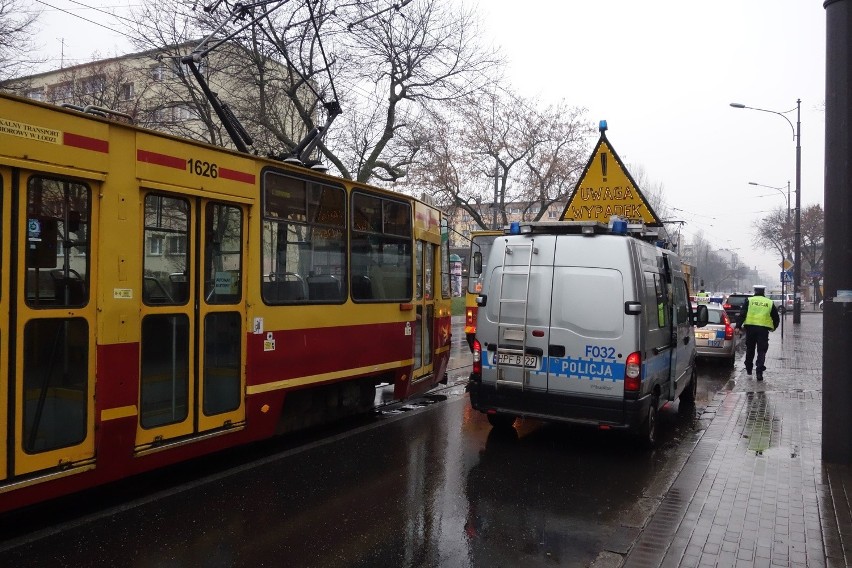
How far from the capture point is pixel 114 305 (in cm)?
516

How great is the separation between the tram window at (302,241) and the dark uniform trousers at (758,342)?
1013 centimetres

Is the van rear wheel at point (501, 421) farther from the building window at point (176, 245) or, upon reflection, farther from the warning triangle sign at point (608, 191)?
the warning triangle sign at point (608, 191)

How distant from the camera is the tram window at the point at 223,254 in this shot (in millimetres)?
6035

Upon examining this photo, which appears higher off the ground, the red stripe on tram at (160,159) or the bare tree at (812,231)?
the bare tree at (812,231)

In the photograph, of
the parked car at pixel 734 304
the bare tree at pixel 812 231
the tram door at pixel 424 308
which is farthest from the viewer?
the bare tree at pixel 812 231

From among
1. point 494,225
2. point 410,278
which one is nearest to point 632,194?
point 410,278

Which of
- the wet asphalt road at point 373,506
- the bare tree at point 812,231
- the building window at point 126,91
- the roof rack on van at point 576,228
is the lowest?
the wet asphalt road at point 373,506

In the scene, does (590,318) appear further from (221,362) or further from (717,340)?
(717,340)

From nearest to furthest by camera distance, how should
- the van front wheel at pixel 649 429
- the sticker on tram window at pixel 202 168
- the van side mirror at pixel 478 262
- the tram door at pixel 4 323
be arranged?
1. the tram door at pixel 4 323
2. the sticker on tram window at pixel 202 168
3. the van front wheel at pixel 649 429
4. the van side mirror at pixel 478 262

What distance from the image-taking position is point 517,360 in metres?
7.47

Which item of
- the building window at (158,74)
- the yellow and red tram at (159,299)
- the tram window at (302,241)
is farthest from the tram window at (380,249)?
the building window at (158,74)

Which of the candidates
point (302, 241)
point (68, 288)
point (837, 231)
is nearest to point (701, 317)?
point (837, 231)

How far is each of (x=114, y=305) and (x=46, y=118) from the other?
55.6 inches

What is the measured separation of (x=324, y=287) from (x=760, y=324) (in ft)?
34.6
